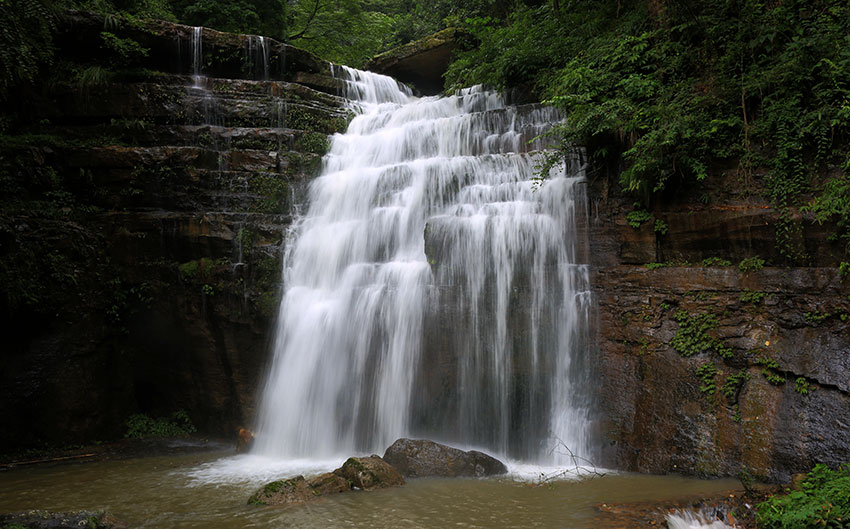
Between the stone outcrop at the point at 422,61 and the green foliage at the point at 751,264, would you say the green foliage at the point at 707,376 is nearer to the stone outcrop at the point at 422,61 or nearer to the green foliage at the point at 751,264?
the green foliage at the point at 751,264

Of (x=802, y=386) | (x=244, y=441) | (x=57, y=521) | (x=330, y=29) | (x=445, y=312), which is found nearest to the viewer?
(x=57, y=521)

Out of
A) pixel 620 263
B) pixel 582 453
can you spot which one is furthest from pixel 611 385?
pixel 620 263

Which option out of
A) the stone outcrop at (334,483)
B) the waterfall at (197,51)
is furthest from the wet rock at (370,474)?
the waterfall at (197,51)

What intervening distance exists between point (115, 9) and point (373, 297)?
1268 centimetres

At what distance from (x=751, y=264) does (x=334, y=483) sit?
20.5ft

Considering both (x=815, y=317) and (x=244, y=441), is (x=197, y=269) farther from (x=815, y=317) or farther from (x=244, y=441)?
(x=815, y=317)

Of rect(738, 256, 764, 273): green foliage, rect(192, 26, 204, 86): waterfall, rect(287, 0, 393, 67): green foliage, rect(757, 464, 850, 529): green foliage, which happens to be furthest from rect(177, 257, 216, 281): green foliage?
rect(287, 0, 393, 67): green foliage

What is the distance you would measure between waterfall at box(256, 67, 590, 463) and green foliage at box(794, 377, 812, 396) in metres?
2.66

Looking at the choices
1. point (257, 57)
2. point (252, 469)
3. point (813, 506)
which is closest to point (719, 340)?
point (813, 506)

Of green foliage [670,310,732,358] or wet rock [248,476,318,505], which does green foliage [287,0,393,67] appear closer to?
green foliage [670,310,732,358]

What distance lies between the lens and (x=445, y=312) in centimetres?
853

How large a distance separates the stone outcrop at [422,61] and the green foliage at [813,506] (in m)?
15.4

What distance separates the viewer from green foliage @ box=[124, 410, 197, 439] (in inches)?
411

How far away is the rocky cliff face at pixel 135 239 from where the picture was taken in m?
9.56
